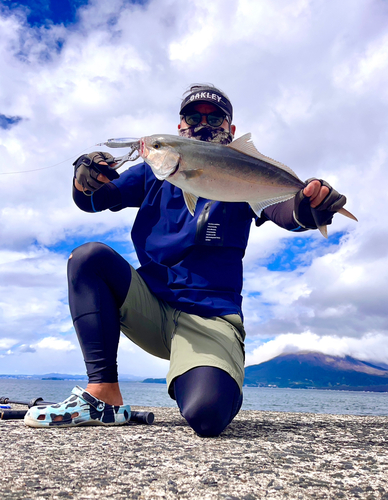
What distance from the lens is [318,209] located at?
9.43ft

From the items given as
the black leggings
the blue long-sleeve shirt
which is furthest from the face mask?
the black leggings

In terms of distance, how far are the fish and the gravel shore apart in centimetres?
150

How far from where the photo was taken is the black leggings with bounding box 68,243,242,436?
2.88 meters

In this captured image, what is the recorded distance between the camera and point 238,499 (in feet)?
4.82

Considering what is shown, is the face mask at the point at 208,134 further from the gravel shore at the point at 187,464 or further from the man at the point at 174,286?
the gravel shore at the point at 187,464

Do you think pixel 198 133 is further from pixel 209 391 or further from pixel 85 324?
pixel 209 391

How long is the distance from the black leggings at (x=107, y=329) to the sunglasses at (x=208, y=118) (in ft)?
5.45

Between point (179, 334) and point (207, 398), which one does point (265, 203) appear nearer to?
point (179, 334)

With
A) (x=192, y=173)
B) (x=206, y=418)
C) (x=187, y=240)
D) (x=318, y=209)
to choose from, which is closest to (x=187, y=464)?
(x=206, y=418)

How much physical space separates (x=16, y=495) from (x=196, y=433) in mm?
1561

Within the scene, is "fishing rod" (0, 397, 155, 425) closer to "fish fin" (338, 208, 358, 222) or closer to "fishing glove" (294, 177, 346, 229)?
"fishing glove" (294, 177, 346, 229)

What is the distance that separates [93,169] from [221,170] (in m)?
1.06

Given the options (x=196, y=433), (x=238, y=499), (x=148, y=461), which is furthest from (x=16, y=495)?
(x=196, y=433)

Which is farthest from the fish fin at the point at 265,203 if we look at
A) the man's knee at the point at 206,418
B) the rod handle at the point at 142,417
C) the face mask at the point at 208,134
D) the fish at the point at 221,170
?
the rod handle at the point at 142,417
